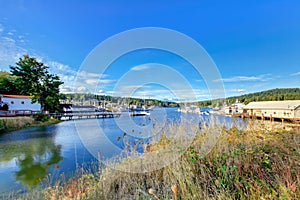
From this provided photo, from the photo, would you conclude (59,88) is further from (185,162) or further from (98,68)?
(185,162)

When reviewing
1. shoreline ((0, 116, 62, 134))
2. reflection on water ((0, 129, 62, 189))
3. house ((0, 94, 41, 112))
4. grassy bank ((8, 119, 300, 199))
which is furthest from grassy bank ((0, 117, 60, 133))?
grassy bank ((8, 119, 300, 199))

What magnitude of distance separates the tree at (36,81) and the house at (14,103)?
1.54 m

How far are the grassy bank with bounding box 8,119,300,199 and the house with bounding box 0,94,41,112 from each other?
2482 centimetres

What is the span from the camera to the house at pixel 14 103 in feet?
67.5

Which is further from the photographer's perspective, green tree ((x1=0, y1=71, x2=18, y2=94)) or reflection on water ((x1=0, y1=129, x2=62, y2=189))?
green tree ((x1=0, y1=71, x2=18, y2=94))

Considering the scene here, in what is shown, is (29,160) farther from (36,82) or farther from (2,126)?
(36,82)

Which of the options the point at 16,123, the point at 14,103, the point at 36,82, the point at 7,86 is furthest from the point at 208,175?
the point at 7,86

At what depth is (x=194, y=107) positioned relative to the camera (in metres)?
4.26

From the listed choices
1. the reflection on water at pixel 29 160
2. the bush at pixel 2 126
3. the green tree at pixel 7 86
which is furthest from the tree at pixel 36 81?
the reflection on water at pixel 29 160

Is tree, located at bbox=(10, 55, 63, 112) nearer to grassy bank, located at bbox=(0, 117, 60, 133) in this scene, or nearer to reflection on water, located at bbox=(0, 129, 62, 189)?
grassy bank, located at bbox=(0, 117, 60, 133)

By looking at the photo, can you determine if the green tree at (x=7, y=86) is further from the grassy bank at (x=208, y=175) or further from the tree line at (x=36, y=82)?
the grassy bank at (x=208, y=175)

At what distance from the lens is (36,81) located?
70.4 ft

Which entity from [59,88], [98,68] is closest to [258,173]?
[98,68]

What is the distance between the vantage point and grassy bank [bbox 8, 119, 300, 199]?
1586mm
